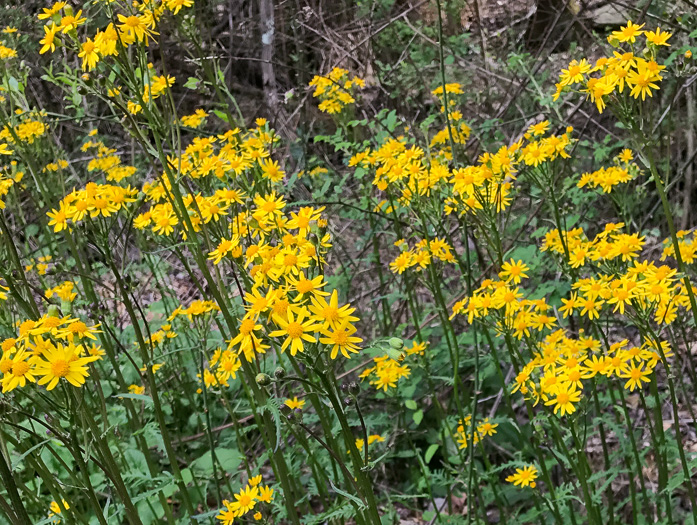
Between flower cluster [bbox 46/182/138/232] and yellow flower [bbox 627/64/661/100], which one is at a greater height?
yellow flower [bbox 627/64/661/100]

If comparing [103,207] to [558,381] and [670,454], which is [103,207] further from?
[670,454]

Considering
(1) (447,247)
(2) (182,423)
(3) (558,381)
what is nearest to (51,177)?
(2) (182,423)

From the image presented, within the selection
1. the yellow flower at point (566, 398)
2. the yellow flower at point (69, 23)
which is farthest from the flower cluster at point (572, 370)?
the yellow flower at point (69, 23)

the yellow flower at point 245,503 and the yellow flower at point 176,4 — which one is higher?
the yellow flower at point 176,4

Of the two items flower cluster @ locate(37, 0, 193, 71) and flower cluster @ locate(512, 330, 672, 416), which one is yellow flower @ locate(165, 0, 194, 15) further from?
flower cluster @ locate(512, 330, 672, 416)

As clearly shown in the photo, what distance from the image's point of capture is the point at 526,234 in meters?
4.95

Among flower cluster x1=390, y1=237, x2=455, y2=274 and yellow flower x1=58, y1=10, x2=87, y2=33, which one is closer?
yellow flower x1=58, y1=10, x2=87, y2=33

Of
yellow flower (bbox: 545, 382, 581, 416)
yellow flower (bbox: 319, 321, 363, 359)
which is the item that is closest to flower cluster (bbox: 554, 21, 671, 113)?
yellow flower (bbox: 545, 382, 581, 416)

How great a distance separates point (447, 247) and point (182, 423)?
94.3 inches

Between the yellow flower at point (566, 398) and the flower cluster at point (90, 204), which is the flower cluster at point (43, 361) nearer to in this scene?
the flower cluster at point (90, 204)

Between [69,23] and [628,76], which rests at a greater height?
[69,23]

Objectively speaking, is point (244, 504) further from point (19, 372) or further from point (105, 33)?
point (105, 33)

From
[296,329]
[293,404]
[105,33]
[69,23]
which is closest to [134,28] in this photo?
[105,33]

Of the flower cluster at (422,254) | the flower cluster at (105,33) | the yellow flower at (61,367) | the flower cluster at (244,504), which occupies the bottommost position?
the flower cluster at (244,504)
